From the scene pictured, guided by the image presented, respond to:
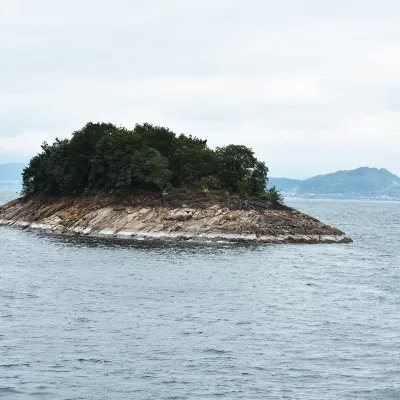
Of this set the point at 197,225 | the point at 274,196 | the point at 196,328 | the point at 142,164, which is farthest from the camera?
the point at 142,164

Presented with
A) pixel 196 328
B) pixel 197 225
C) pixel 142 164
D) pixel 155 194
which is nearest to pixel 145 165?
pixel 142 164

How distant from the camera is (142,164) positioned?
10869 cm

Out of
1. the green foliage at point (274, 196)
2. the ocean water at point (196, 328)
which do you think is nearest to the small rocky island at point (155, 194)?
the green foliage at point (274, 196)

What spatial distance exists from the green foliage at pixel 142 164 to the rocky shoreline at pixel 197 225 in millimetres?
6088

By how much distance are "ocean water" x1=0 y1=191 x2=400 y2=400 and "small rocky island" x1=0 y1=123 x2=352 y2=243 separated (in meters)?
20.8

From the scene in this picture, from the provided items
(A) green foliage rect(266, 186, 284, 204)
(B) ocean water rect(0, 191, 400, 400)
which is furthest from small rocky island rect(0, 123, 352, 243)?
(B) ocean water rect(0, 191, 400, 400)

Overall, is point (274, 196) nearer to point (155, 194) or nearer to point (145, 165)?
point (155, 194)

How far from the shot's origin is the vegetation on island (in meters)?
108

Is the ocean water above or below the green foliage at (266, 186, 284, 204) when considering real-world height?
below

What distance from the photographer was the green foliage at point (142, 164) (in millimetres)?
108062

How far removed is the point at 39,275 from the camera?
62.4 metres

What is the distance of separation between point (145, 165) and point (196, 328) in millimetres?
66917

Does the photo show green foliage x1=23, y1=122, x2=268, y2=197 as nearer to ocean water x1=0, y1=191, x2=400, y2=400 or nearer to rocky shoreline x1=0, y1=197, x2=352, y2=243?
rocky shoreline x1=0, y1=197, x2=352, y2=243

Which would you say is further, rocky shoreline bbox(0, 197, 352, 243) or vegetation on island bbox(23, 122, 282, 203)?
vegetation on island bbox(23, 122, 282, 203)
